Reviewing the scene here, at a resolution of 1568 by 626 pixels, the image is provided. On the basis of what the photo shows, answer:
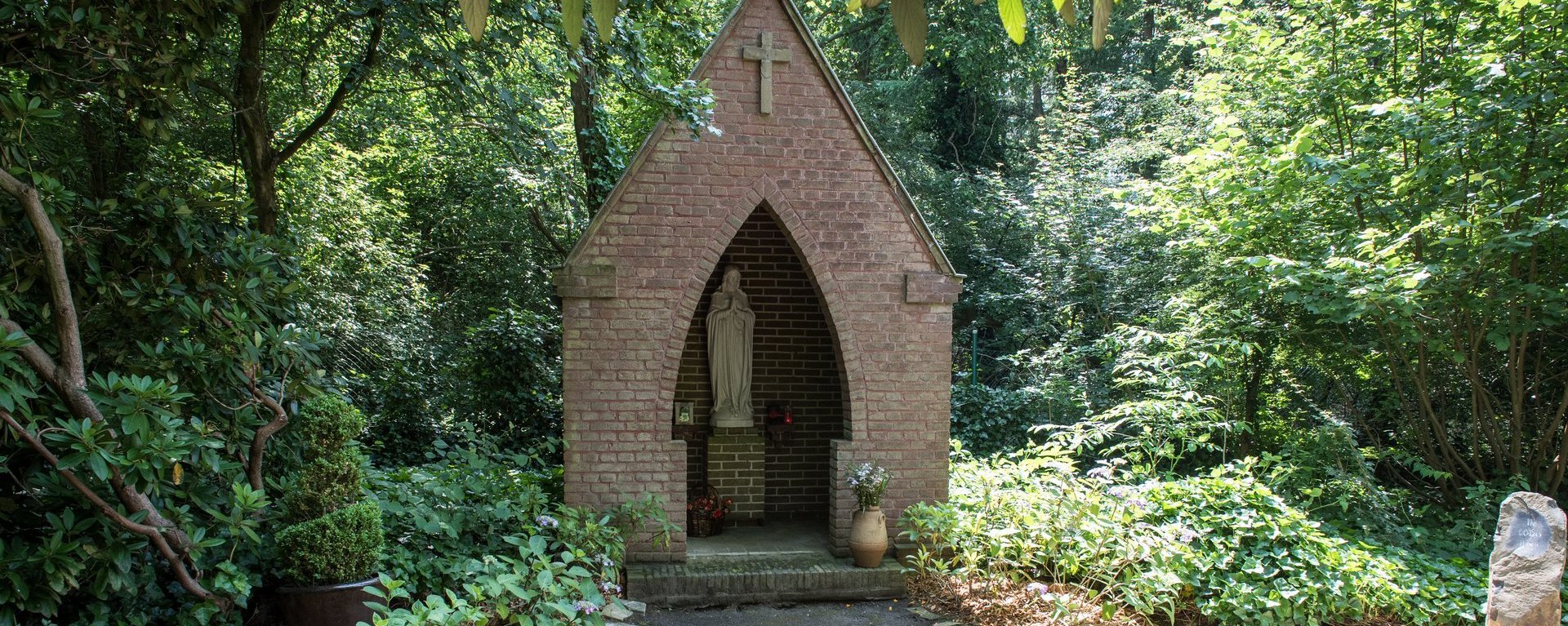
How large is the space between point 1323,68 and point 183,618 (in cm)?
863

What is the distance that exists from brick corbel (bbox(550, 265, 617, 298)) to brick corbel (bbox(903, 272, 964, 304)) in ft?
7.33

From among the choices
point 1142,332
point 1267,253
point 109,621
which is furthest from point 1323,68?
point 109,621

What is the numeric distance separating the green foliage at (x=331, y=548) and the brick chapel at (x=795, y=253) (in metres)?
2.06

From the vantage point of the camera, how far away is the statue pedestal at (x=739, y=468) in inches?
327

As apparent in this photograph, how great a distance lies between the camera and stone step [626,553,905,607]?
657 centimetres

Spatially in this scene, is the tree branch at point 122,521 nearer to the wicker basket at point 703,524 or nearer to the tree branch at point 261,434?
the tree branch at point 261,434

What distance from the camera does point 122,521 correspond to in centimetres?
400

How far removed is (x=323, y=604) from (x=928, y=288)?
4589 millimetres

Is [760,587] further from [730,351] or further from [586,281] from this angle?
[586,281]

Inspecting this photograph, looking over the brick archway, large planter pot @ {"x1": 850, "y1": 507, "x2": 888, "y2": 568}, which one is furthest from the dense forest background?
large planter pot @ {"x1": 850, "y1": 507, "x2": 888, "y2": 568}

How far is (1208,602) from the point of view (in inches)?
237

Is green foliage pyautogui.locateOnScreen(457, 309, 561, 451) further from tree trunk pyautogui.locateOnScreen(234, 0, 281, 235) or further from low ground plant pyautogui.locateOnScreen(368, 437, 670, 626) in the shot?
tree trunk pyautogui.locateOnScreen(234, 0, 281, 235)

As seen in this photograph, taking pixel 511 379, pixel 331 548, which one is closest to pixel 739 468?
pixel 511 379

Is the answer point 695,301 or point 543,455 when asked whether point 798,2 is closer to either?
point 543,455
